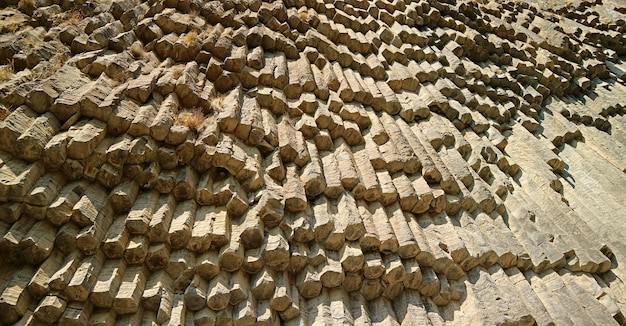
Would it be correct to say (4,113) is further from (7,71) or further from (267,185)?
(267,185)

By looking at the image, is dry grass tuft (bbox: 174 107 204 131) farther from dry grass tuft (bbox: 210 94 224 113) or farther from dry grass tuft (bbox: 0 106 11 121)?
dry grass tuft (bbox: 0 106 11 121)

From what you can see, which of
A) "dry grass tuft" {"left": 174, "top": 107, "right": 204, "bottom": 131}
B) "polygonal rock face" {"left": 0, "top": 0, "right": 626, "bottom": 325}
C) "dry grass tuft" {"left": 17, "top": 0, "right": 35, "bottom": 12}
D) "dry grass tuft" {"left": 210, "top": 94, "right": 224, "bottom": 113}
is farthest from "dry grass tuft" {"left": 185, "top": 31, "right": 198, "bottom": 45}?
"dry grass tuft" {"left": 17, "top": 0, "right": 35, "bottom": 12}

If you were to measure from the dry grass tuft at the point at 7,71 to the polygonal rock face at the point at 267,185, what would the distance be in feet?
0.24

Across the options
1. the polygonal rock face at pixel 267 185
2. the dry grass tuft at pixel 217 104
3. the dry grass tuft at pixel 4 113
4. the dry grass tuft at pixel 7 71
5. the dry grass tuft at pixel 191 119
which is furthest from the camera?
the dry grass tuft at pixel 217 104

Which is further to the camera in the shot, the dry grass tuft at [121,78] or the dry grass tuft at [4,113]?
the dry grass tuft at [121,78]

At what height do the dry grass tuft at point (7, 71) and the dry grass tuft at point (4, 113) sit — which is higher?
the dry grass tuft at point (4, 113)

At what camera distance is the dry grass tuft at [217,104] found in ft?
18.0

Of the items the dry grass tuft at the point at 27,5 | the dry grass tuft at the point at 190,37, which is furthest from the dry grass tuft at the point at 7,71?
the dry grass tuft at the point at 190,37

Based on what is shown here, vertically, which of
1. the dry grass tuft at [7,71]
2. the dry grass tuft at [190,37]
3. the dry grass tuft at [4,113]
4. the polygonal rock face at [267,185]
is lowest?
the polygonal rock face at [267,185]

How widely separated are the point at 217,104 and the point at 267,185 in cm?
128

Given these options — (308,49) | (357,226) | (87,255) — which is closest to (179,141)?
(87,255)

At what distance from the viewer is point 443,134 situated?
23.7 feet

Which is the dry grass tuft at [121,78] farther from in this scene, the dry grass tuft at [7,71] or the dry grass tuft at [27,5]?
the dry grass tuft at [27,5]

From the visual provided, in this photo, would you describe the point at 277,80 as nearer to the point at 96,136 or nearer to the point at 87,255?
the point at 96,136
